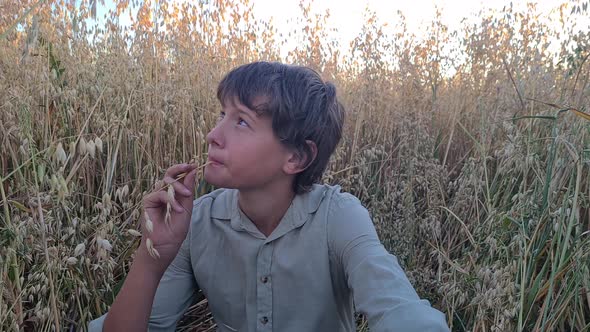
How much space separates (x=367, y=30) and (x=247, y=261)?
190 cm

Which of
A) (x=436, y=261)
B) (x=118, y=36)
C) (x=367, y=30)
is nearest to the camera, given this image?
(x=436, y=261)

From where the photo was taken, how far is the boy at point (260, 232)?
58.7 inches

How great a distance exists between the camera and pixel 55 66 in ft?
5.89

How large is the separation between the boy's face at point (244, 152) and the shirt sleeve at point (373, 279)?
0.20 m

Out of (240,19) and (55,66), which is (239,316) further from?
(240,19)

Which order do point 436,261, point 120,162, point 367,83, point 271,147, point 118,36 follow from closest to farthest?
1. point 271,147
2. point 120,162
3. point 436,261
4. point 118,36
5. point 367,83

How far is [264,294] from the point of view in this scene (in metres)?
1.54

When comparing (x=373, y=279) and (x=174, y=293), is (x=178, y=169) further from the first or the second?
(x=373, y=279)

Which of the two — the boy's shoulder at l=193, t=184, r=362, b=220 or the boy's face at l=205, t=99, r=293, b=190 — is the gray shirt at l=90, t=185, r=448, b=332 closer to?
the boy's shoulder at l=193, t=184, r=362, b=220

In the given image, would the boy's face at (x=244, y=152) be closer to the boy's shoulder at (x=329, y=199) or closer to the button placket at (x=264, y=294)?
the boy's shoulder at (x=329, y=199)

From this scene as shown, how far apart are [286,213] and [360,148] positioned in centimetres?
110

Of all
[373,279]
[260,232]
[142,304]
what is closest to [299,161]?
[260,232]

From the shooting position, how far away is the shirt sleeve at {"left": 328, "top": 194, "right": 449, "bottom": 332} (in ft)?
3.93

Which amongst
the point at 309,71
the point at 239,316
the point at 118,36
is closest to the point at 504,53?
the point at 309,71
